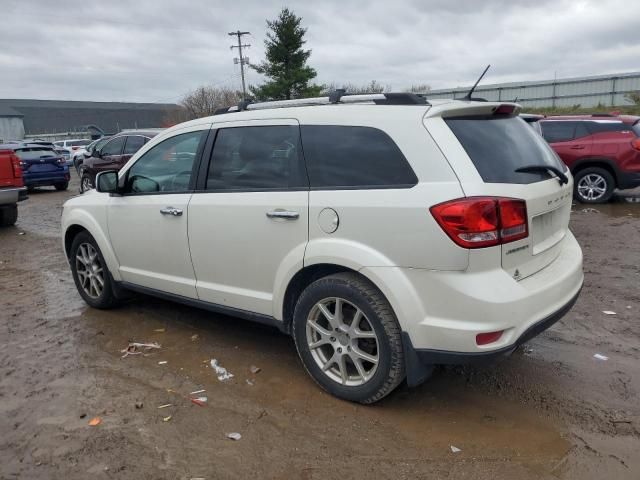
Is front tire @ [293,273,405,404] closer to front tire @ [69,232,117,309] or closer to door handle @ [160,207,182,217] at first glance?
door handle @ [160,207,182,217]

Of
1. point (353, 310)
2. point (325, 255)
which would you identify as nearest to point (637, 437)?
point (353, 310)

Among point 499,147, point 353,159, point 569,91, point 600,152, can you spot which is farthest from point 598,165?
point 569,91

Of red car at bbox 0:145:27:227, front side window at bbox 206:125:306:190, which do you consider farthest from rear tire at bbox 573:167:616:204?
red car at bbox 0:145:27:227

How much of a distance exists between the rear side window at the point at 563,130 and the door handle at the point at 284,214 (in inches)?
368

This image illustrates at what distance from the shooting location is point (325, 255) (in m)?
3.15

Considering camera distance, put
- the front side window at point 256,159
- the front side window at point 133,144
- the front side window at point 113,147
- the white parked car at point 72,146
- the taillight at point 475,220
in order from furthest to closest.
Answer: the white parked car at point 72,146 → the front side window at point 113,147 → the front side window at point 133,144 → the front side window at point 256,159 → the taillight at point 475,220

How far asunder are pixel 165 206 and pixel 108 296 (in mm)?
1473

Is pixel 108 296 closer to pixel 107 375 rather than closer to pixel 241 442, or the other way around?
pixel 107 375

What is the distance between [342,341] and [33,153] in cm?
1643

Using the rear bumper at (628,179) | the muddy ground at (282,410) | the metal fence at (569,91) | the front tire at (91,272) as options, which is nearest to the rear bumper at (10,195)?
the front tire at (91,272)

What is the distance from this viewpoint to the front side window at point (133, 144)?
12.8 metres

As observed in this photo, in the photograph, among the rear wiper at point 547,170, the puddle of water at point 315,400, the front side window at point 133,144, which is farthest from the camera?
the front side window at point 133,144

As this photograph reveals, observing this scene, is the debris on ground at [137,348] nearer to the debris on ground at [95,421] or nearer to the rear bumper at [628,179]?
the debris on ground at [95,421]

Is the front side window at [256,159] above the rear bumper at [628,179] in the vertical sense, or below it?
above
